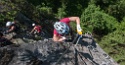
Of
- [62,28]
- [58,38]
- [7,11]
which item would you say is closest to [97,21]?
[7,11]

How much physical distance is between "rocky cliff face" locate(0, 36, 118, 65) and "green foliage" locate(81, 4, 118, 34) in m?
12.4

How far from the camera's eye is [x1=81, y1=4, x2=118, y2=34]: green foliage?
2155cm

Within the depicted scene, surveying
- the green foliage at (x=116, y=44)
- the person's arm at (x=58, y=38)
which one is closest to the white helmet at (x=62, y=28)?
the person's arm at (x=58, y=38)

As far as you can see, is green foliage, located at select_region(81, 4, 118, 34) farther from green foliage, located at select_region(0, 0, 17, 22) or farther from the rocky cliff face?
the rocky cliff face

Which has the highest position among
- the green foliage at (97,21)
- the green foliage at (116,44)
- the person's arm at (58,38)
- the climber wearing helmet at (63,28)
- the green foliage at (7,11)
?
the green foliage at (7,11)

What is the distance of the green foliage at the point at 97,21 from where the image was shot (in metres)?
21.5

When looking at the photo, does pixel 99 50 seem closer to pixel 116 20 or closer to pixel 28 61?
pixel 28 61

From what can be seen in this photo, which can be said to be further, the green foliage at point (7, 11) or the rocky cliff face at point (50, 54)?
the green foliage at point (7, 11)

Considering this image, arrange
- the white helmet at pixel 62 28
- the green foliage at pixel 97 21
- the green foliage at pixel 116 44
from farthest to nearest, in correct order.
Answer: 1. the green foliage at pixel 97 21
2. the green foliage at pixel 116 44
3. the white helmet at pixel 62 28

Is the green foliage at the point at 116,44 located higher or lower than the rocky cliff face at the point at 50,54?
lower

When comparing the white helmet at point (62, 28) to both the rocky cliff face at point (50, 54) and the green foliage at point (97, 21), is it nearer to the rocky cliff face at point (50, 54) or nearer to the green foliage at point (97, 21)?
the rocky cliff face at point (50, 54)

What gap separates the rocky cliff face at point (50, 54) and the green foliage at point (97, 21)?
40.7ft

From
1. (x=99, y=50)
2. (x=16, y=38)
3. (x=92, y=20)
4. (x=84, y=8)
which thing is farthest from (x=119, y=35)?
(x=99, y=50)

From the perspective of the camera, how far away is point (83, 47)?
905 cm
